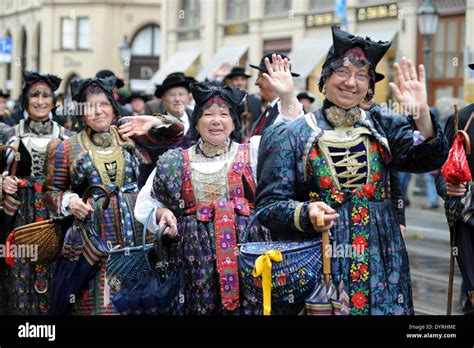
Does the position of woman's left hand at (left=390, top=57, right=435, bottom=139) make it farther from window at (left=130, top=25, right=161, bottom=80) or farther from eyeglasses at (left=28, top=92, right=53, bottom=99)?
window at (left=130, top=25, right=161, bottom=80)

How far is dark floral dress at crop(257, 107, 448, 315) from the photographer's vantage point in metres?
5.38

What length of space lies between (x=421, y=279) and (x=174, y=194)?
6.01m

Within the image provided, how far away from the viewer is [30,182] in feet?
30.1

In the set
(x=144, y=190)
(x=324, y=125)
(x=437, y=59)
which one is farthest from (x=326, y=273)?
(x=437, y=59)

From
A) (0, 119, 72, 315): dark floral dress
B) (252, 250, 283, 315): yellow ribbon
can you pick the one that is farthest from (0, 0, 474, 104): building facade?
(252, 250, 283, 315): yellow ribbon

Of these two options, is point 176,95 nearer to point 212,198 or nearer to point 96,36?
point 212,198

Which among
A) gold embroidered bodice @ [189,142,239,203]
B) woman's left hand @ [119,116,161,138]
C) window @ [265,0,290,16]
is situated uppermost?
window @ [265,0,290,16]

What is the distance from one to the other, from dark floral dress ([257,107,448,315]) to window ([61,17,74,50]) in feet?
176

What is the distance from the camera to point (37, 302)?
8.90m

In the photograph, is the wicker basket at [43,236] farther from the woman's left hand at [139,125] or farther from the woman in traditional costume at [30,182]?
the woman in traditional costume at [30,182]

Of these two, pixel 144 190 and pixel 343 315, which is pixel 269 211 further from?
pixel 144 190

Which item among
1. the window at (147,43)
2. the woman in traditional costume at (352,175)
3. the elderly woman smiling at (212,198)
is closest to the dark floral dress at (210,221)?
the elderly woman smiling at (212,198)

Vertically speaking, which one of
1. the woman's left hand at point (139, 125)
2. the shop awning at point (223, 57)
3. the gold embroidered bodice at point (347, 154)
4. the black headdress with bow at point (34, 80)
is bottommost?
the gold embroidered bodice at point (347, 154)

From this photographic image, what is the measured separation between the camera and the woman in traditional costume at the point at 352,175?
17.7ft
